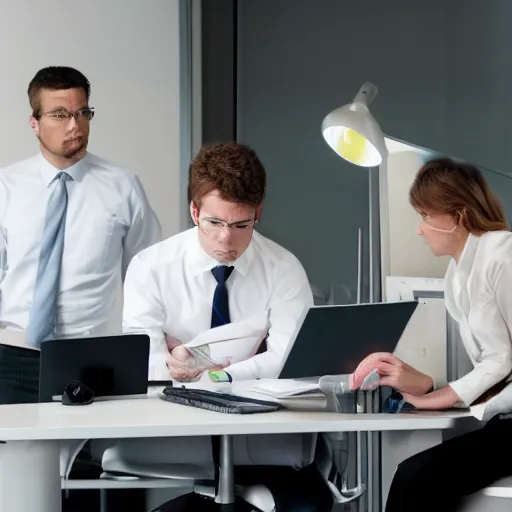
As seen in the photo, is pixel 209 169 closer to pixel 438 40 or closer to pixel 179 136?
pixel 179 136

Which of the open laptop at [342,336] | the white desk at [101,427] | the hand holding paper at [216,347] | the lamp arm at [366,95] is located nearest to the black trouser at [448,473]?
the white desk at [101,427]

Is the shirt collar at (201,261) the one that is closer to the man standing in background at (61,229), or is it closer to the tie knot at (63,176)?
the man standing in background at (61,229)

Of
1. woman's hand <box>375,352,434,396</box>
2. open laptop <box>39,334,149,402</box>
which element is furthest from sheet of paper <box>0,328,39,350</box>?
woman's hand <box>375,352,434,396</box>

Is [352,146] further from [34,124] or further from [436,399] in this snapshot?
[436,399]

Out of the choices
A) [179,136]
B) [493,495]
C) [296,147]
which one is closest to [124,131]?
[179,136]

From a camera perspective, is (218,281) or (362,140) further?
(362,140)

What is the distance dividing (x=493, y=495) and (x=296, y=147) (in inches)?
84.6

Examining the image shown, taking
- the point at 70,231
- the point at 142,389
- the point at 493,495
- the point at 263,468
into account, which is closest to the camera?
the point at 493,495

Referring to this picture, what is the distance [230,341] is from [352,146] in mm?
897

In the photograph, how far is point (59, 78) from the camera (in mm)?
3527

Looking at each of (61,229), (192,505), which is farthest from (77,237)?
(192,505)

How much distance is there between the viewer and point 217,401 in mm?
2186

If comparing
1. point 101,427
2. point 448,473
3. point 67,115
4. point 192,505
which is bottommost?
point 192,505

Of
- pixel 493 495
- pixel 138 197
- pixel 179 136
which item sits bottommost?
pixel 493 495
